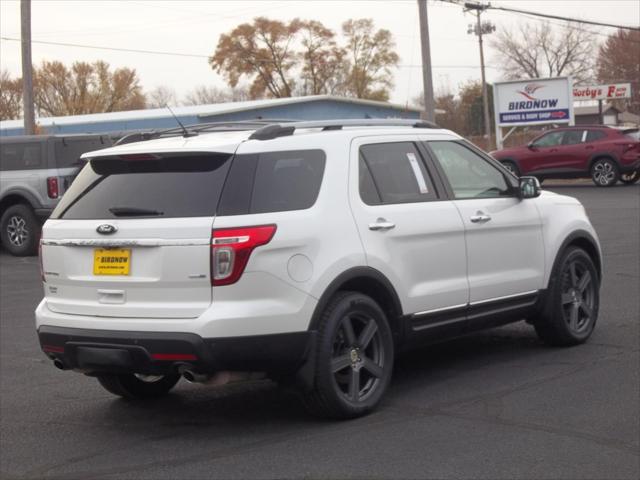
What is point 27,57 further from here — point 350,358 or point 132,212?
point 350,358

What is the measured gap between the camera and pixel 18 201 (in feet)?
59.0

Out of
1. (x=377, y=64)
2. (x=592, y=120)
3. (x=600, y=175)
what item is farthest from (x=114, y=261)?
(x=592, y=120)

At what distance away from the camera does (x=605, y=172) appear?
29.1m

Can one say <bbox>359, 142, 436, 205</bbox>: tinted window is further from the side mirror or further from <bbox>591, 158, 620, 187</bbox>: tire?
<bbox>591, 158, 620, 187</bbox>: tire

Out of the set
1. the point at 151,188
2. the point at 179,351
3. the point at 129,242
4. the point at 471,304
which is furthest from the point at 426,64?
the point at 179,351

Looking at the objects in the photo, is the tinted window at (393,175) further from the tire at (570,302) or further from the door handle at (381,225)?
the tire at (570,302)

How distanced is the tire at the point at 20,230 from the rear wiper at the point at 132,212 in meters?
12.1

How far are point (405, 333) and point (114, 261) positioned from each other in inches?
75.8

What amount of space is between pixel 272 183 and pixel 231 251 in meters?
0.54

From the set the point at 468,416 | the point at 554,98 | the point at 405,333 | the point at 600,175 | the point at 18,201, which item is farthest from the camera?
the point at 554,98

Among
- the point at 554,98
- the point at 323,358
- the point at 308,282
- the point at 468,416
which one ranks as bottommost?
the point at 468,416

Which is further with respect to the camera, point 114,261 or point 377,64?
point 377,64

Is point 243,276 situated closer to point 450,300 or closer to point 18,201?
point 450,300

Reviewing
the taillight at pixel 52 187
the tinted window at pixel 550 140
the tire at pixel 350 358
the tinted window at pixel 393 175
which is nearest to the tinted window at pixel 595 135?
the tinted window at pixel 550 140
